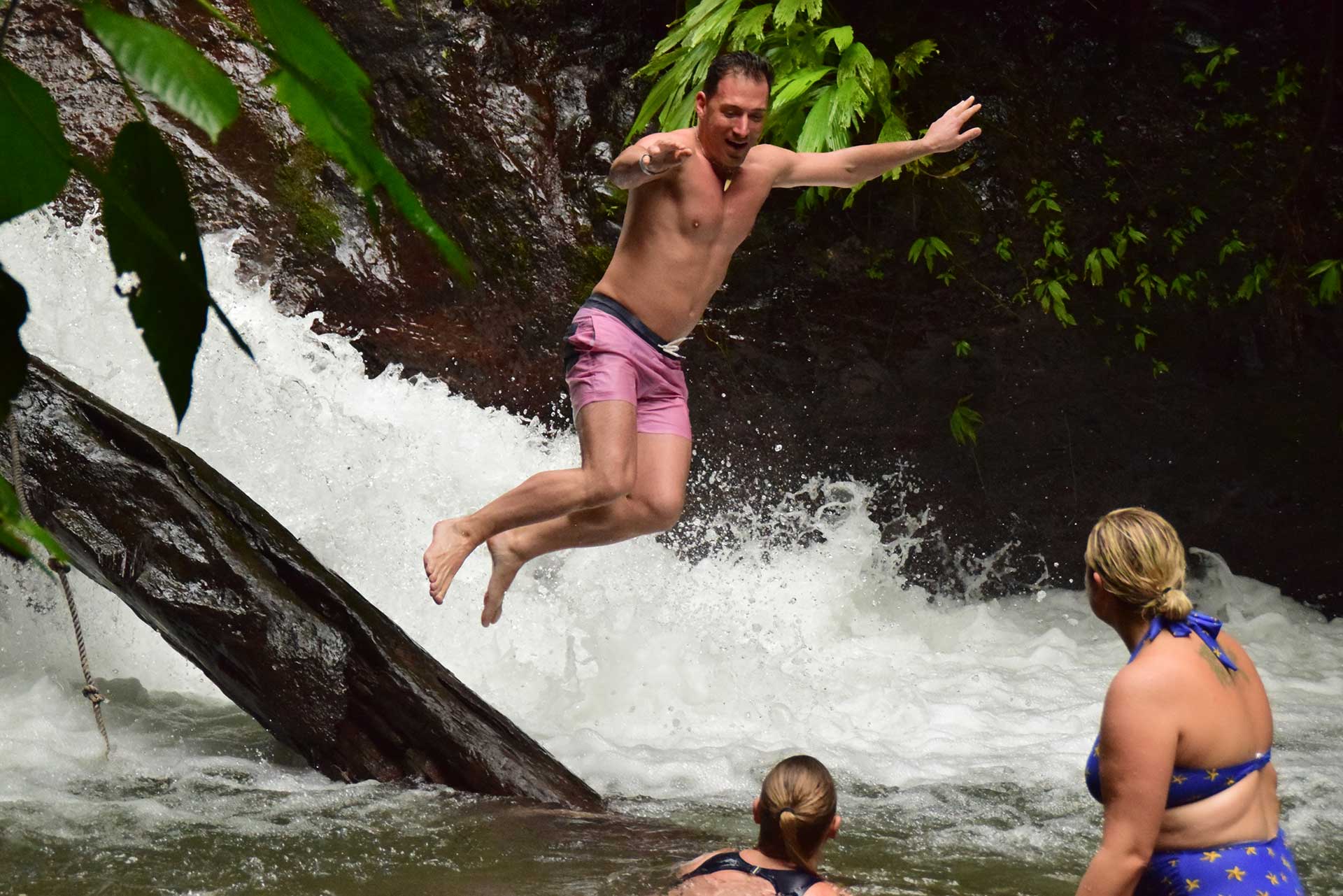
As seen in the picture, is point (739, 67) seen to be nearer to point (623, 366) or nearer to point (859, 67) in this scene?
Result: point (623, 366)

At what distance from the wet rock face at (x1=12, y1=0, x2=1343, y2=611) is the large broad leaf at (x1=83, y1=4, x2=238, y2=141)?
6897mm

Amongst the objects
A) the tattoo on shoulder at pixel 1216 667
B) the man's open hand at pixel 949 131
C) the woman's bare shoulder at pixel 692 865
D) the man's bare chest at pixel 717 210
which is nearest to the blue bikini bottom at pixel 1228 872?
the tattoo on shoulder at pixel 1216 667

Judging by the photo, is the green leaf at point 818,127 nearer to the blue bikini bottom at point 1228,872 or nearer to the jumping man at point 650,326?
the jumping man at point 650,326

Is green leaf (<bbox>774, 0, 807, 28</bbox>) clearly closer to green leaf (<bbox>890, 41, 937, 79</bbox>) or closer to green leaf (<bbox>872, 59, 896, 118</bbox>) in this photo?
green leaf (<bbox>872, 59, 896, 118</bbox>)

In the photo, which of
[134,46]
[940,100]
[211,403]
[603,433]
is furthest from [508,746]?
[940,100]

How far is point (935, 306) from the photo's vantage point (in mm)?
7590

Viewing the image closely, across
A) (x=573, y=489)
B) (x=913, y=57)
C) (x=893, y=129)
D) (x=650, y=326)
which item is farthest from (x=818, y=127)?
(x=573, y=489)

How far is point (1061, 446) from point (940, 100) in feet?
7.03

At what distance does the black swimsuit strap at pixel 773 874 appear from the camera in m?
2.89

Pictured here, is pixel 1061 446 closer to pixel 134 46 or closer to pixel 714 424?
pixel 714 424

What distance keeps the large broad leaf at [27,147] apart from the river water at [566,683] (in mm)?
2799

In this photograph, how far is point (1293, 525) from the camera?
7.60 m

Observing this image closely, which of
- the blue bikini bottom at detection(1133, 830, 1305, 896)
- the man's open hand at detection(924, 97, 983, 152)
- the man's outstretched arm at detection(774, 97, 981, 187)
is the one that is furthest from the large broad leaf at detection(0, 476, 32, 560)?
the man's open hand at detection(924, 97, 983, 152)

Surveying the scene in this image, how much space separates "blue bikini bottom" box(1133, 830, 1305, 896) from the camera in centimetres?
235
